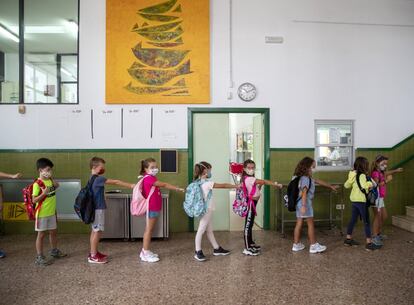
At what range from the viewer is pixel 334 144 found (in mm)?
6199

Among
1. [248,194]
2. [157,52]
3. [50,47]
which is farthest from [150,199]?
[50,47]

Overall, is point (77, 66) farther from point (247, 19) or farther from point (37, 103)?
point (247, 19)

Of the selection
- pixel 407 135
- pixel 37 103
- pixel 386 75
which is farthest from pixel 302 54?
pixel 37 103

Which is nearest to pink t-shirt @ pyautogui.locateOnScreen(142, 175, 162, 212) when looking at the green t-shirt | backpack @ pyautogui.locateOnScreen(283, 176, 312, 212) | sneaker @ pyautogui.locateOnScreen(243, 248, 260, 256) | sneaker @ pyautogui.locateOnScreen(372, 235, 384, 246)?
the green t-shirt

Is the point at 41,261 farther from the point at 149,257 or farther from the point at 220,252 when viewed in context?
the point at 220,252

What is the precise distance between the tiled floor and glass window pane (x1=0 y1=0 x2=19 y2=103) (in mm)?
A: 2801

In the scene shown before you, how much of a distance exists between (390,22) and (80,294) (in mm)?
6991

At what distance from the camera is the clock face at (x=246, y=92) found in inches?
232

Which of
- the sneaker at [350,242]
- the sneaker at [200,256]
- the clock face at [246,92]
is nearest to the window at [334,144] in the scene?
the clock face at [246,92]

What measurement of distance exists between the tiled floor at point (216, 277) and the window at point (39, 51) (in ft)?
8.95

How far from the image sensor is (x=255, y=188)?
14.5ft

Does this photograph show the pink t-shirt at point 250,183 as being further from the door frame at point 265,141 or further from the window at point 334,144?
the window at point 334,144

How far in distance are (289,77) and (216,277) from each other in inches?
155

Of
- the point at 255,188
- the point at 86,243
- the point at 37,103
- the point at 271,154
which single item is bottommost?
the point at 86,243
